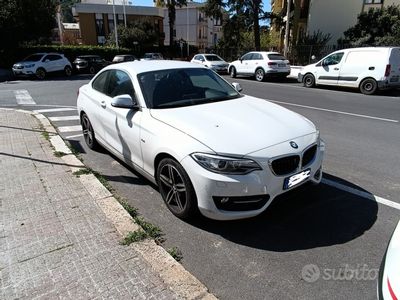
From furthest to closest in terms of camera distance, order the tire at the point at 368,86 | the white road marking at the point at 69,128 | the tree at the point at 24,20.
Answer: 1. the tree at the point at 24,20
2. the tire at the point at 368,86
3. the white road marking at the point at 69,128

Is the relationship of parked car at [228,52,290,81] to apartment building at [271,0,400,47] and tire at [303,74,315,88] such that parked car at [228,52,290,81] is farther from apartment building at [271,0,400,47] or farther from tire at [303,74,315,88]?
apartment building at [271,0,400,47]

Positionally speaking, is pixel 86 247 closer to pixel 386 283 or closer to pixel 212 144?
pixel 212 144

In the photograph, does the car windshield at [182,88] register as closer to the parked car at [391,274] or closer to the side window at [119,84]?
the side window at [119,84]

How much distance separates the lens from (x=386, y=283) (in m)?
1.71

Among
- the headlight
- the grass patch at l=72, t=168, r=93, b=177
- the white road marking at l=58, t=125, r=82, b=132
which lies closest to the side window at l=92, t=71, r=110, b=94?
the grass patch at l=72, t=168, r=93, b=177

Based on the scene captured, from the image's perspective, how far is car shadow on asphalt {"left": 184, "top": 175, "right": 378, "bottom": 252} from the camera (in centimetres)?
331

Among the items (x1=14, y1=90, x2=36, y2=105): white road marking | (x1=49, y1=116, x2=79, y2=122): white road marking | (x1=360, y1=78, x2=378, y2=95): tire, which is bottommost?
(x1=14, y1=90, x2=36, y2=105): white road marking

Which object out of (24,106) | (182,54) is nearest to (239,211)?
(24,106)

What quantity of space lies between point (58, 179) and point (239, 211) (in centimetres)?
279

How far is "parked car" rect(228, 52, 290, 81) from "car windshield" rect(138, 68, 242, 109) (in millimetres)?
15353

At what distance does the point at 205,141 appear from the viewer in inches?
130

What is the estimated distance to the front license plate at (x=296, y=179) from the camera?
131 inches

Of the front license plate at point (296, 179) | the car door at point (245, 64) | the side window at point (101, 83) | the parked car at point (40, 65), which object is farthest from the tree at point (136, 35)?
the front license plate at point (296, 179)

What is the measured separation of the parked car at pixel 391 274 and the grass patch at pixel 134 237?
2.14 meters
